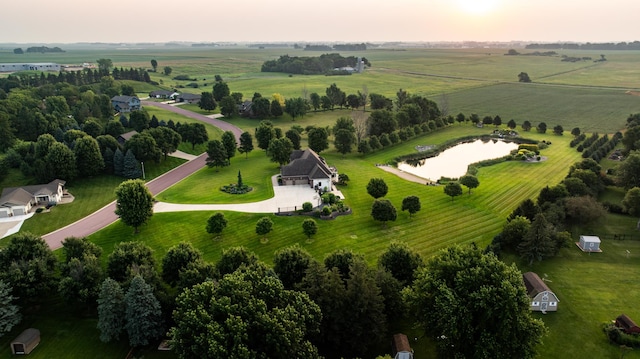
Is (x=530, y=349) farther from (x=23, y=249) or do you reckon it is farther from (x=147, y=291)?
(x=23, y=249)

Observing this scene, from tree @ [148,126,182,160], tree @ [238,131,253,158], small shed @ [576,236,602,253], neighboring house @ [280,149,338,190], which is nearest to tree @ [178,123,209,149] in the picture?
tree @ [148,126,182,160]

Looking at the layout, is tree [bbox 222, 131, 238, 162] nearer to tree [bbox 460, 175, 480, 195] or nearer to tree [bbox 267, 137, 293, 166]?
tree [bbox 267, 137, 293, 166]

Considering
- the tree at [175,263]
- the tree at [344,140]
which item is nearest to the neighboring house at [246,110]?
the tree at [344,140]

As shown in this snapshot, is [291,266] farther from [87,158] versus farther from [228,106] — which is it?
[228,106]

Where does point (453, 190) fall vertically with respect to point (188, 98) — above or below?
below

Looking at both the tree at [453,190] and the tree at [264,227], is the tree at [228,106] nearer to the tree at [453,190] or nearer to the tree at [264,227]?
the tree at [264,227]

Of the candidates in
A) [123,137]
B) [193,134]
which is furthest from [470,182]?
[123,137]

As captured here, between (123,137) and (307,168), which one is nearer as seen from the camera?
(307,168)
